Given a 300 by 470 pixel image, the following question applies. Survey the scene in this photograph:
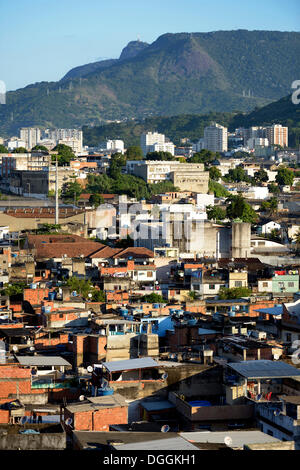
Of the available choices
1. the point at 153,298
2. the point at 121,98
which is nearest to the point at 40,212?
the point at 153,298

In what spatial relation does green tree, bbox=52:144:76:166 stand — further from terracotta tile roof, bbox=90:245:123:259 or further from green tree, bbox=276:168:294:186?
terracotta tile roof, bbox=90:245:123:259

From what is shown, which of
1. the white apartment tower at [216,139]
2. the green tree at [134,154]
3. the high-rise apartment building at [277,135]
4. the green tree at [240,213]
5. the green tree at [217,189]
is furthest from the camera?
the white apartment tower at [216,139]

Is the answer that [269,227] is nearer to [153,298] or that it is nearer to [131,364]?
[153,298]

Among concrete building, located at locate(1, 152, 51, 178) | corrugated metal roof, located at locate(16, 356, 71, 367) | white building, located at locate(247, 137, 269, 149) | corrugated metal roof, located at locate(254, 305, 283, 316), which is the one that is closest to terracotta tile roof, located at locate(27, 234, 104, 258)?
corrugated metal roof, located at locate(254, 305, 283, 316)

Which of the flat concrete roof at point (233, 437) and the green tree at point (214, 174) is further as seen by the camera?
the green tree at point (214, 174)

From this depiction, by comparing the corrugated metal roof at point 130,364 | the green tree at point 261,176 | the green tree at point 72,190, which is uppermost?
the green tree at point 261,176

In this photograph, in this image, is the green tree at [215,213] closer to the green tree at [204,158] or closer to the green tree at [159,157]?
the green tree at [159,157]

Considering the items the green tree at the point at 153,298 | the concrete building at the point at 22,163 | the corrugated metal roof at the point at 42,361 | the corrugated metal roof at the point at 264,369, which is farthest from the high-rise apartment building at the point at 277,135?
the corrugated metal roof at the point at 264,369
